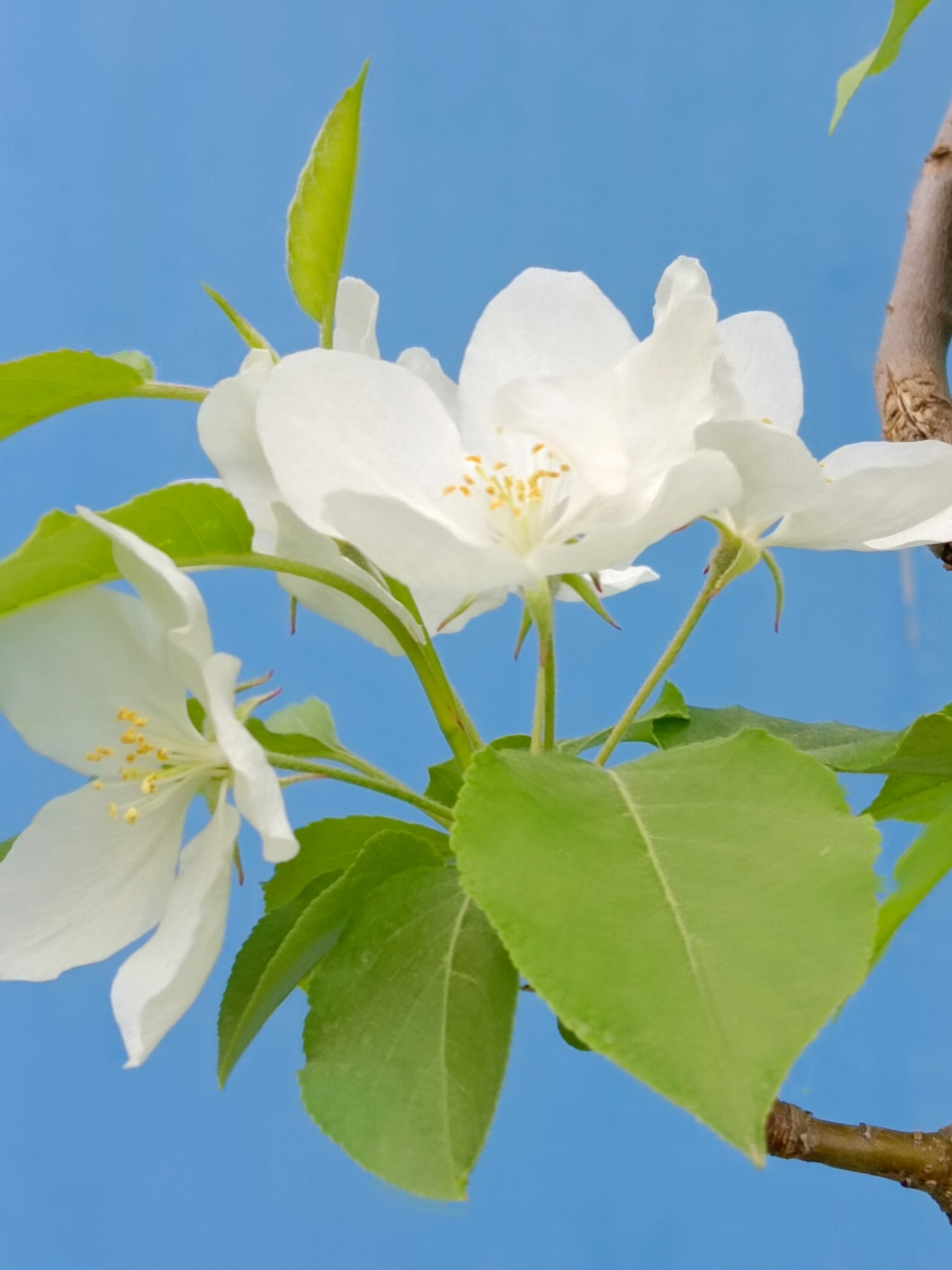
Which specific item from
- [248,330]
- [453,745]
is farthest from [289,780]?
[248,330]

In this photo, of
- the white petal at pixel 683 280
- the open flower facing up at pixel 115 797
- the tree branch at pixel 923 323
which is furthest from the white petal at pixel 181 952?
the tree branch at pixel 923 323

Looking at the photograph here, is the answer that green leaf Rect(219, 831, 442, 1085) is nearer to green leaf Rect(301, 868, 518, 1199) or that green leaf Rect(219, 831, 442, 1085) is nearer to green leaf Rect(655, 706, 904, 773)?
green leaf Rect(301, 868, 518, 1199)

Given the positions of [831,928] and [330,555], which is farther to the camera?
[330,555]

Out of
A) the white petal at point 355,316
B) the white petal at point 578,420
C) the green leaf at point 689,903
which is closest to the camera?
the green leaf at point 689,903

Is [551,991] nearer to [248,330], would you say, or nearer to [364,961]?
[364,961]

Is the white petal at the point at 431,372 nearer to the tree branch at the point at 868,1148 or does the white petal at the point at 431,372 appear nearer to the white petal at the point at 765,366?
the white petal at the point at 765,366

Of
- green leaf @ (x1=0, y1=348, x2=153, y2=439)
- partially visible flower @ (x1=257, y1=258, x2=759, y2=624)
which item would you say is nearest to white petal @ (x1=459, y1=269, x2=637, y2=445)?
partially visible flower @ (x1=257, y1=258, x2=759, y2=624)

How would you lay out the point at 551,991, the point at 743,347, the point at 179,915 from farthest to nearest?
the point at 743,347 < the point at 179,915 < the point at 551,991

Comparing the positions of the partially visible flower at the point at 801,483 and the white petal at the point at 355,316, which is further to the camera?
the white petal at the point at 355,316
